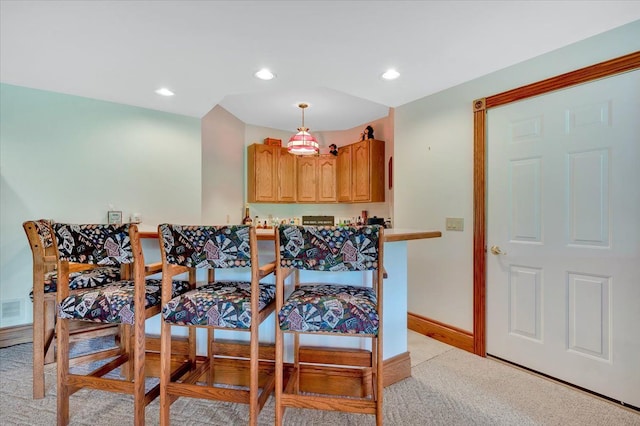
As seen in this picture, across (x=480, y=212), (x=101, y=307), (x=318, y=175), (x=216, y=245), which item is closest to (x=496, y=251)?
(x=480, y=212)

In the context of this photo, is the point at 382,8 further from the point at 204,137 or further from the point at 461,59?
the point at 204,137

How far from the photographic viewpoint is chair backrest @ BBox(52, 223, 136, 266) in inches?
59.8

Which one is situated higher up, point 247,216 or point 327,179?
point 327,179

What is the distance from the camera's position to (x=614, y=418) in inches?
69.1

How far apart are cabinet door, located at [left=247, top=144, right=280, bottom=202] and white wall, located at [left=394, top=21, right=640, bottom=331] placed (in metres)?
2.19

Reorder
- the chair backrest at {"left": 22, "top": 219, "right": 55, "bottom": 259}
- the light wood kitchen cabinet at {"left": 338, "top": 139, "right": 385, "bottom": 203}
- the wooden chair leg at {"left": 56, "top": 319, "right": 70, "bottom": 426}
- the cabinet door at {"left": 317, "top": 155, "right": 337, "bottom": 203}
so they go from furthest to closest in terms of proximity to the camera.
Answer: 1. the cabinet door at {"left": 317, "top": 155, "right": 337, "bottom": 203}
2. the light wood kitchen cabinet at {"left": 338, "top": 139, "right": 385, "bottom": 203}
3. the chair backrest at {"left": 22, "top": 219, "right": 55, "bottom": 259}
4. the wooden chair leg at {"left": 56, "top": 319, "right": 70, "bottom": 426}

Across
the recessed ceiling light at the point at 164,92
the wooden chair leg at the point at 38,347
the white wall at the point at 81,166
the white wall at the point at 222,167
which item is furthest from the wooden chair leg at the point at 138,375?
the white wall at the point at 222,167

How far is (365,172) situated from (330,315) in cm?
338

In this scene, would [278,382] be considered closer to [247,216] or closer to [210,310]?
[210,310]

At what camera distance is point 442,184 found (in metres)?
2.94

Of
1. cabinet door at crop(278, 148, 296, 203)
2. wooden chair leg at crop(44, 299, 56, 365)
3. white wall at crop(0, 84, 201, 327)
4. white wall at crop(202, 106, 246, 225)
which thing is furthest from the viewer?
cabinet door at crop(278, 148, 296, 203)

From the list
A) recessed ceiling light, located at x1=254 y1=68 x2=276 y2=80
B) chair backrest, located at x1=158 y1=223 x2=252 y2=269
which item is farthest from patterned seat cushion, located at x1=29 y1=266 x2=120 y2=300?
recessed ceiling light, located at x1=254 y1=68 x2=276 y2=80

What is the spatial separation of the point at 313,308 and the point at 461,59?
2139 millimetres

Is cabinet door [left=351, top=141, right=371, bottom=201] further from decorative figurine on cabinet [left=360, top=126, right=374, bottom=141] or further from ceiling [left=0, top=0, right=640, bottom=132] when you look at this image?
ceiling [left=0, top=0, right=640, bottom=132]
